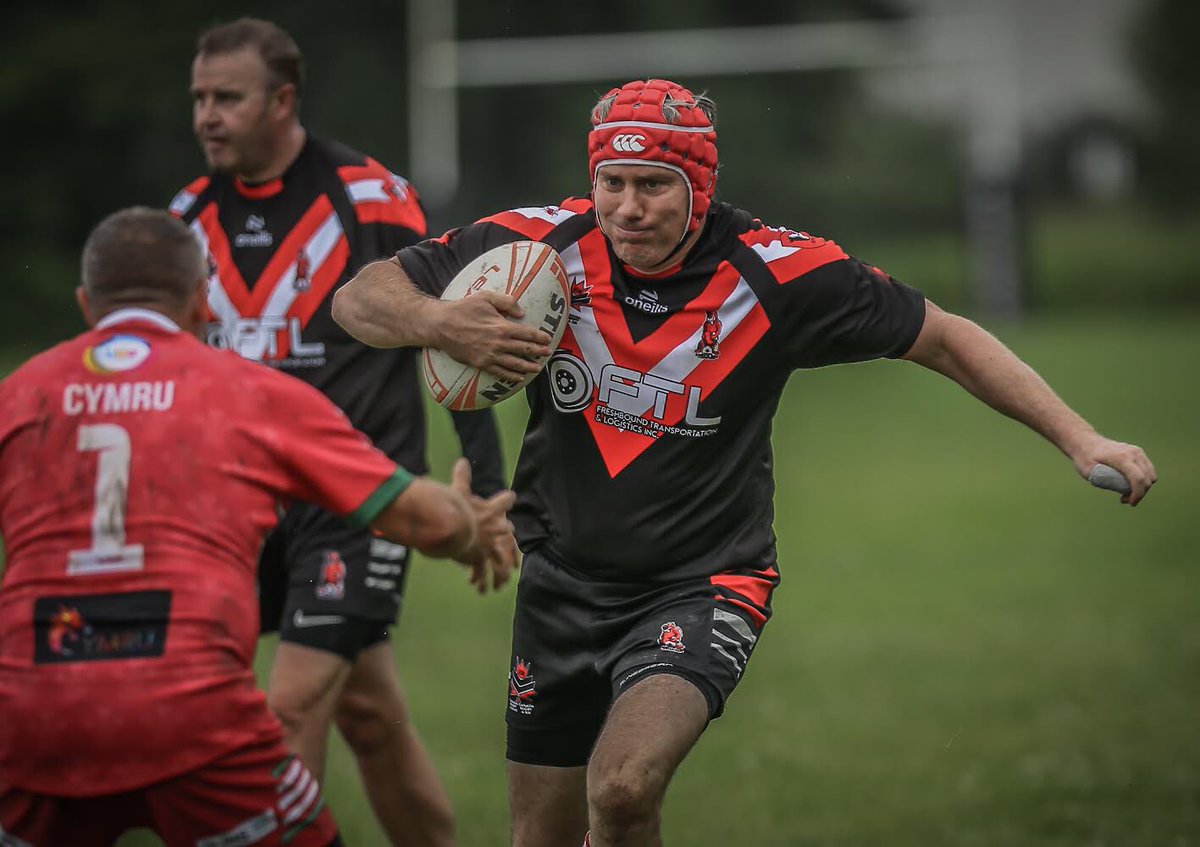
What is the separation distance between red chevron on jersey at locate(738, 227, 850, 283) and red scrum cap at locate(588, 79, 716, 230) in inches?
8.4

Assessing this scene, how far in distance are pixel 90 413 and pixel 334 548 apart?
2.30m

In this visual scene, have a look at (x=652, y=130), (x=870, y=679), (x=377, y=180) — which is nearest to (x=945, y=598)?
(x=870, y=679)

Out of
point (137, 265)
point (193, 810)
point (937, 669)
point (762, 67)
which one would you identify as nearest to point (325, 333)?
point (137, 265)

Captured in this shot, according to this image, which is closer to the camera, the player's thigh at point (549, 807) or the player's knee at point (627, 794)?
the player's knee at point (627, 794)

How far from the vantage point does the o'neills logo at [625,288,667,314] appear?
16.2 feet

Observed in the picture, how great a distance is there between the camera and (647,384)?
193 inches

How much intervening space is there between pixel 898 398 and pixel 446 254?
20.6 metres

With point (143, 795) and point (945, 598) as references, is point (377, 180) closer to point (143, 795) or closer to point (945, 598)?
point (143, 795)

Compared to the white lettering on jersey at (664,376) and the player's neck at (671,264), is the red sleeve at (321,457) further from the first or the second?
the player's neck at (671,264)

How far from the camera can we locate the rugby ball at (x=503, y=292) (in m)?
4.73

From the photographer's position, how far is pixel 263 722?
3719mm

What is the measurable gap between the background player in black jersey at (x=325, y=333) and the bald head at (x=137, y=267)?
2.11 meters

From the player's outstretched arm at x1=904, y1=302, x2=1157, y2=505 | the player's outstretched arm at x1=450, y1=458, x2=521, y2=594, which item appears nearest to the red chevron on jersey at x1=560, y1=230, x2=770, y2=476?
the player's outstretched arm at x1=904, y1=302, x2=1157, y2=505

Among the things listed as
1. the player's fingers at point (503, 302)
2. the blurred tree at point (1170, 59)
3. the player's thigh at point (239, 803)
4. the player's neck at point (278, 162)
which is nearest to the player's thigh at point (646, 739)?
the player's thigh at point (239, 803)
